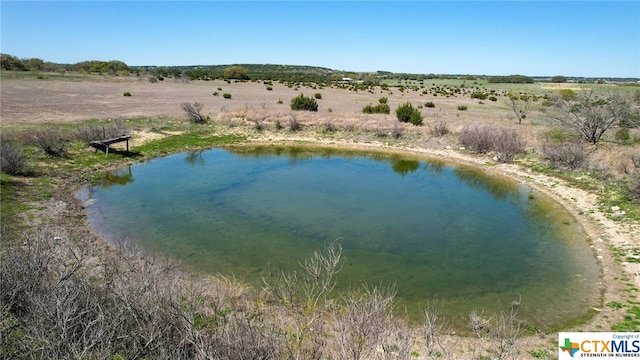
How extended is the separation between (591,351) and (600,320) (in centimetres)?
270

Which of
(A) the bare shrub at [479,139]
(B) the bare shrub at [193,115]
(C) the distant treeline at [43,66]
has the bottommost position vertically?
(A) the bare shrub at [479,139]

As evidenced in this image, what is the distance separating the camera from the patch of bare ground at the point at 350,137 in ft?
39.0

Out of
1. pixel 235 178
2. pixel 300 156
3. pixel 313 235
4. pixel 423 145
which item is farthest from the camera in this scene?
pixel 423 145

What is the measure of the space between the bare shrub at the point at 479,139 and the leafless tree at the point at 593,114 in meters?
4.66

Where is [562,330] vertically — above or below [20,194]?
below

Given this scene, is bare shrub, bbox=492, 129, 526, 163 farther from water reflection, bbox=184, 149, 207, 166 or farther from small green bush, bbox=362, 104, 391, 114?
water reflection, bbox=184, 149, 207, 166

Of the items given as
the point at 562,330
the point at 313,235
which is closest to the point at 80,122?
the point at 313,235

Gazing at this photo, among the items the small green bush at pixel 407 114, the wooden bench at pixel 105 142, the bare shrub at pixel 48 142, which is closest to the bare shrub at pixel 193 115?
the wooden bench at pixel 105 142

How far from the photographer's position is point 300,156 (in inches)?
1087

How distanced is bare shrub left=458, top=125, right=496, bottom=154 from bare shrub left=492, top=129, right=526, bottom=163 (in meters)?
0.41

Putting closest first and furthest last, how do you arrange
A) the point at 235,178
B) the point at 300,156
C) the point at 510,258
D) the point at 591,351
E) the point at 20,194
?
1. the point at 591,351
2. the point at 510,258
3. the point at 20,194
4. the point at 235,178
5. the point at 300,156

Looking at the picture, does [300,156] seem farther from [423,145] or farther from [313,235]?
[313,235]

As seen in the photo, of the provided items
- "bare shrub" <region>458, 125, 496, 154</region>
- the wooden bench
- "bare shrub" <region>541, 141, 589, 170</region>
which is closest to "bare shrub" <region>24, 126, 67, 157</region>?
the wooden bench

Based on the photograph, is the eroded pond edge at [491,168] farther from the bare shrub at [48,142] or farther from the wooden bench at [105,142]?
the bare shrub at [48,142]
